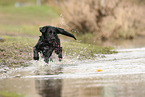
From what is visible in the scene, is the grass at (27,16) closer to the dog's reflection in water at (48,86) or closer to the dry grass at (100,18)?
the dry grass at (100,18)

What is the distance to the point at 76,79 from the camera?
10.4m

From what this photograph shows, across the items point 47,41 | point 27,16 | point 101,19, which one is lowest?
point 47,41

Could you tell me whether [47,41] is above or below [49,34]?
below

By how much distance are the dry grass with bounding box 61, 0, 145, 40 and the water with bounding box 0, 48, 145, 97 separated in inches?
568

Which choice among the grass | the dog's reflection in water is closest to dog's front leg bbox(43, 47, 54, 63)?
the dog's reflection in water

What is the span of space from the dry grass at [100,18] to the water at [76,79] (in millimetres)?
14425

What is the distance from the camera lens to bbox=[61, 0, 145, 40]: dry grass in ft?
94.8

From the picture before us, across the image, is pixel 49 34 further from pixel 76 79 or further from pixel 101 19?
pixel 101 19

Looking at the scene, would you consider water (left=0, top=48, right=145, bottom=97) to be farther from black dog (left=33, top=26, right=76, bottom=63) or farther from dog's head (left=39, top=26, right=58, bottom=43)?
dog's head (left=39, top=26, right=58, bottom=43)

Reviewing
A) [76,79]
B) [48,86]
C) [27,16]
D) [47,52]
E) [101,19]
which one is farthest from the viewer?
[27,16]

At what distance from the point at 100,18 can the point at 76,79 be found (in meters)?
19.5

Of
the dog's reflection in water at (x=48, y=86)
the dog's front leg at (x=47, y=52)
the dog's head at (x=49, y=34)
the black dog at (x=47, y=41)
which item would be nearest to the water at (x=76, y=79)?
the dog's reflection in water at (x=48, y=86)

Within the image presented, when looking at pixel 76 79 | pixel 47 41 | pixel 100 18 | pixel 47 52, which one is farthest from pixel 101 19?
pixel 76 79

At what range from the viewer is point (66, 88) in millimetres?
9141
